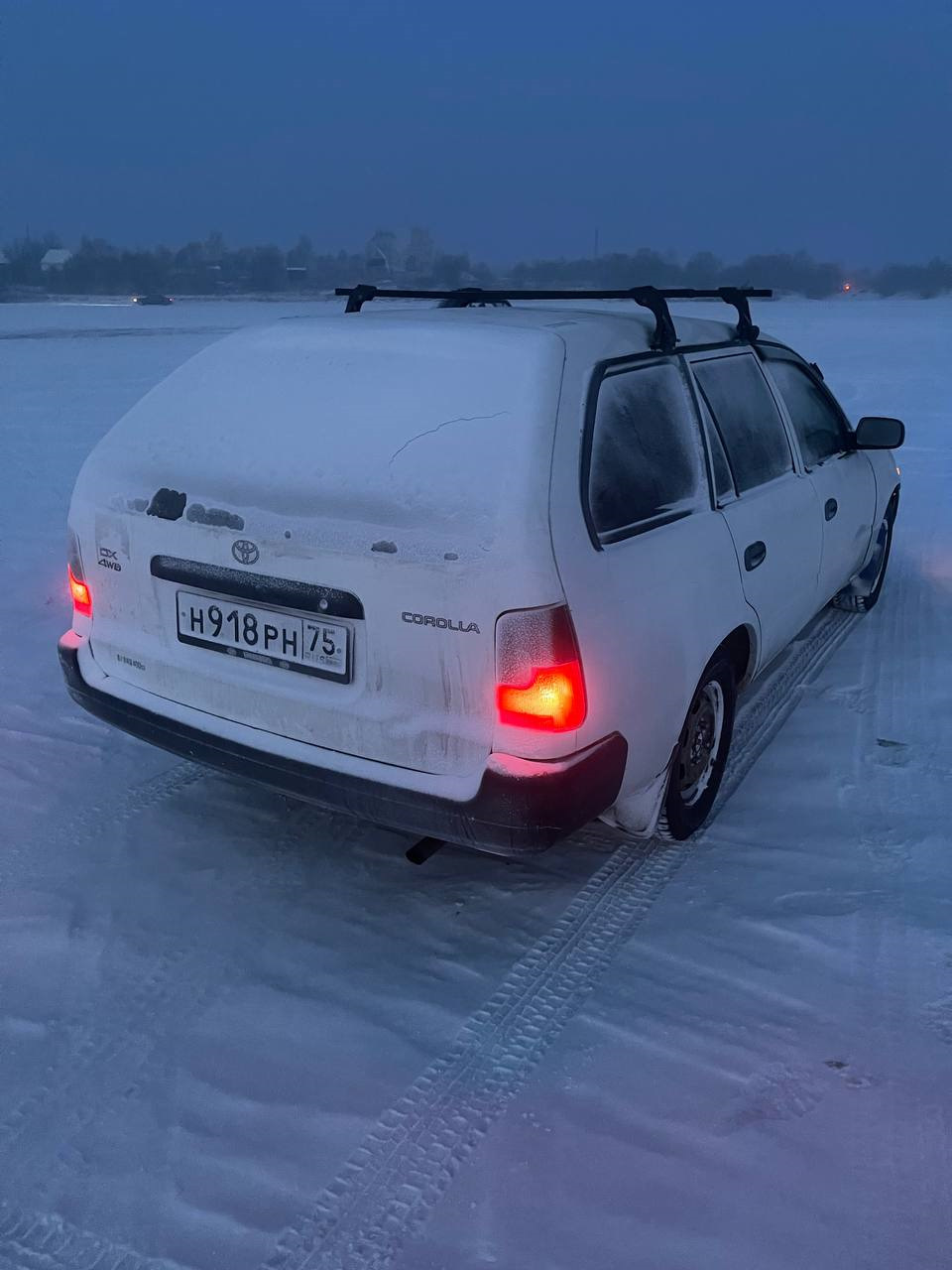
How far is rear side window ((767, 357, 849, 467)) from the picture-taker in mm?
4559

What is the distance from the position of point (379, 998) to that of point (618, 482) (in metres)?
1.56

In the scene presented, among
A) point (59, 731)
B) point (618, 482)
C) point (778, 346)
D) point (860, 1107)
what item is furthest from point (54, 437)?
point (860, 1107)

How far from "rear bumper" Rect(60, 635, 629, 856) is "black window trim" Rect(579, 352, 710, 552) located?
549mm

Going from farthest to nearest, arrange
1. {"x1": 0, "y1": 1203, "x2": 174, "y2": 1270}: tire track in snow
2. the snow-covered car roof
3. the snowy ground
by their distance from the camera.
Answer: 1. the snow-covered car roof
2. the snowy ground
3. {"x1": 0, "y1": 1203, "x2": 174, "y2": 1270}: tire track in snow

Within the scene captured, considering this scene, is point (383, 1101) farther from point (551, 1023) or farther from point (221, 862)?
point (221, 862)

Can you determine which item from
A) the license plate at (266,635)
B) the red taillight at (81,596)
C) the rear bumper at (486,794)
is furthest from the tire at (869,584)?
the red taillight at (81,596)

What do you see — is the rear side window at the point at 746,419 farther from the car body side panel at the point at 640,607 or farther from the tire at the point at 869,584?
the tire at the point at 869,584

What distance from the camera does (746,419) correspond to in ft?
13.1

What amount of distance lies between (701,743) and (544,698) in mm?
1244

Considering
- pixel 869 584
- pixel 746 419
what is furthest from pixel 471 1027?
pixel 869 584

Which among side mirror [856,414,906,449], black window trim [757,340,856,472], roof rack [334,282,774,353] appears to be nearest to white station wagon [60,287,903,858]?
roof rack [334,282,774,353]

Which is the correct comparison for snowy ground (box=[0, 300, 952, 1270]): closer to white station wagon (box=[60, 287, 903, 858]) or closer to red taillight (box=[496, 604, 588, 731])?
white station wagon (box=[60, 287, 903, 858])

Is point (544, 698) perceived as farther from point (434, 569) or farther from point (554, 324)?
point (554, 324)

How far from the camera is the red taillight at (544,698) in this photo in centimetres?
262
